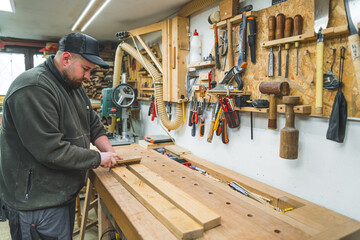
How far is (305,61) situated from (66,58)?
4.95ft

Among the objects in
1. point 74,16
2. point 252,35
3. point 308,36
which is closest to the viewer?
point 308,36

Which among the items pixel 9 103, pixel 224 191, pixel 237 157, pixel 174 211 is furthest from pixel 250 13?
pixel 9 103

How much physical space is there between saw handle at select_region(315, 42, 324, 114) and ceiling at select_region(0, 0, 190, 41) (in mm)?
1708

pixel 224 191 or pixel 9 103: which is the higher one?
pixel 9 103

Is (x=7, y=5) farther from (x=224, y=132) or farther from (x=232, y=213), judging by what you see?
(x=232, y=213)

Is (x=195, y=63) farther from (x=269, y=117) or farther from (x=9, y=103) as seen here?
Result: (x=9, y=103)

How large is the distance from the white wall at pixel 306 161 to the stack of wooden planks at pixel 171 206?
3.26ft

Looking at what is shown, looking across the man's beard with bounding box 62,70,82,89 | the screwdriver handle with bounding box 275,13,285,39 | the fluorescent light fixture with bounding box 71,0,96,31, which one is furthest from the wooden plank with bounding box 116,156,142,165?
the fluorescent light fixture with bounding box 71,0,96,31

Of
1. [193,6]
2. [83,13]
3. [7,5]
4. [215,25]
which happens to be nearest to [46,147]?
[215,25]

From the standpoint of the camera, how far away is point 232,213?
42.6 inches

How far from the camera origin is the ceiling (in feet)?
9.27

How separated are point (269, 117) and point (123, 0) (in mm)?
2038

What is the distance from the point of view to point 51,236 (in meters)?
1.32

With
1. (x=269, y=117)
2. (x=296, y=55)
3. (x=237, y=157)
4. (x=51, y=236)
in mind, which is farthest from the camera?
(x=237, y=157)
